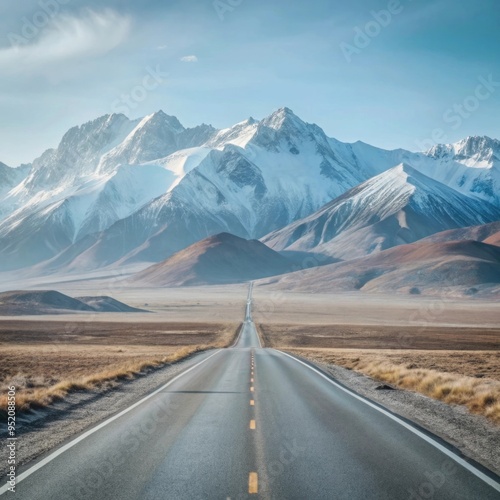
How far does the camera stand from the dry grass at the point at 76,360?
22.2m

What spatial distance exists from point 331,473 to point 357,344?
58.7 meters

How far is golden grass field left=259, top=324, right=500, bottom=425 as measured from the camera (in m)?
20.3

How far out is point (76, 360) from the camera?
1660 inches

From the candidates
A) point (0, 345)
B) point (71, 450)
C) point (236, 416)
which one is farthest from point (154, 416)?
point (0, 345)

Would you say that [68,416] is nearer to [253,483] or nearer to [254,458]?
[254,458]

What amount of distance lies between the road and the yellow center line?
17 millimetres

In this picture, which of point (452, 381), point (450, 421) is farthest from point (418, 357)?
point (450, 421)

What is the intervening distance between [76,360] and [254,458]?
33.6 metres

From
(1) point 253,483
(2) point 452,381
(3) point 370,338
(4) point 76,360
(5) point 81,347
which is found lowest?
(3) point 370,338

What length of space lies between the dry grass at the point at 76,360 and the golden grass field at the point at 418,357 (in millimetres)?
10691

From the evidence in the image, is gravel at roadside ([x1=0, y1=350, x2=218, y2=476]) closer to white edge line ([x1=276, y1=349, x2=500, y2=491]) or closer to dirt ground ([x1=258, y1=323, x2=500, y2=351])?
white edge line ([x1=276, y1=349, x2=500, y2=491])

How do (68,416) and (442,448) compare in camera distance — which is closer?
(442,448)

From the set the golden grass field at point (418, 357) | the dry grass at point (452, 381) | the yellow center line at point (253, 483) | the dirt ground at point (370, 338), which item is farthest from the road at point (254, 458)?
the dirt ground at point (370, 338)

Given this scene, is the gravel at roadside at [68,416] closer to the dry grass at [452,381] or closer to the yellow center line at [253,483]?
the yellow center line at [253,483]
